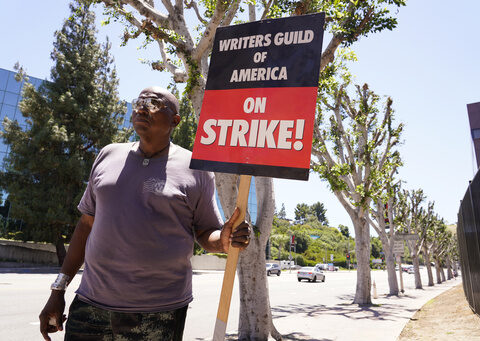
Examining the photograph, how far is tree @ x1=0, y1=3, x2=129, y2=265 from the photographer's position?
22062 millimetres

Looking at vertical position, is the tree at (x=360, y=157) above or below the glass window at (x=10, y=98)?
below

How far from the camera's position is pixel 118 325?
6.18 feet

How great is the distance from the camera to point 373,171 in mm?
13219

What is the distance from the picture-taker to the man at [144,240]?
1.91 meters

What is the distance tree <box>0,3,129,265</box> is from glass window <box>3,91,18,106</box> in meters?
14.3

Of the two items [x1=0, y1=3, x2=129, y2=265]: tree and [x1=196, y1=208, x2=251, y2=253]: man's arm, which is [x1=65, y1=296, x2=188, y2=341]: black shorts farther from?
[x1=0, y1=3, x2=129, y2=265]: tree

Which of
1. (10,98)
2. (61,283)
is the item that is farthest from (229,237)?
(10,98)

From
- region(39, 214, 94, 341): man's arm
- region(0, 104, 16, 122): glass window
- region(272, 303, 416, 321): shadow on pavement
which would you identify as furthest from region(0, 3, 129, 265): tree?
region(39, 214, 94, 341): man's arm

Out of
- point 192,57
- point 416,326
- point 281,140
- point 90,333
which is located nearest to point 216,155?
point 281,140

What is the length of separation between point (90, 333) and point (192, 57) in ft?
17.9

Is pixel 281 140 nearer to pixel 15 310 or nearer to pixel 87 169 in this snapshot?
pixel 15 310

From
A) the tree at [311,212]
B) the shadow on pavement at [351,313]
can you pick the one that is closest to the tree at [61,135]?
the shadow on pavement at [351,313]

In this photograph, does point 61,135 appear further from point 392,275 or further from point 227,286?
point 227,286

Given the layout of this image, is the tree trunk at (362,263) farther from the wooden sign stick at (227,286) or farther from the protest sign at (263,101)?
the wooden sign stick at (227,286)
